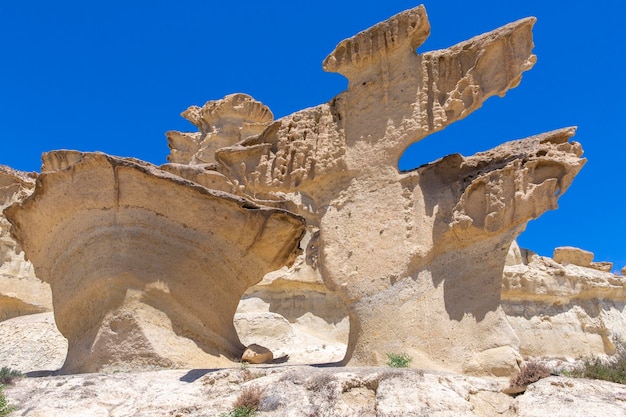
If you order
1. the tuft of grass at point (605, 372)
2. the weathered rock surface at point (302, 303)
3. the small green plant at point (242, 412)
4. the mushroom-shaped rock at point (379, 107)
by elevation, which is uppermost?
the mushroom-shaped rock at point (379, 107)

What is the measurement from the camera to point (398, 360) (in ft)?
25.8

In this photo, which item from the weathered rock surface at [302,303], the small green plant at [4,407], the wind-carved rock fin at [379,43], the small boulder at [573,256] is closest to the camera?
the small green plant at [4,407]

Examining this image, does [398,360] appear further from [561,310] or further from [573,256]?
[573,256]

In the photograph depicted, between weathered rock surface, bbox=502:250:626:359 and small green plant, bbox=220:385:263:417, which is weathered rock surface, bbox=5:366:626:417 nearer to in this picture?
small green plant, bbox=220:385:263:417

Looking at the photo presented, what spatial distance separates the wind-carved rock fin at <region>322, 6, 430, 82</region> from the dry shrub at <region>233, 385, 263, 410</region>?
6137 mm

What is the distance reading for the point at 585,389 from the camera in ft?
18.5

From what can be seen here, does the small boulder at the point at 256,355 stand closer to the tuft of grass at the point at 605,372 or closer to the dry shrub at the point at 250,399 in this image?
the dry shrub at the point at 250,399

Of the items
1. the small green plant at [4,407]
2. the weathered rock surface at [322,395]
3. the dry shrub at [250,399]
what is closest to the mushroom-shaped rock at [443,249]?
the weathered rock surface at [322,395]

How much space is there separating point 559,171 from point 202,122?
20.0 meters

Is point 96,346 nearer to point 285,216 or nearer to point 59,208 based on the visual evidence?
point 59,208

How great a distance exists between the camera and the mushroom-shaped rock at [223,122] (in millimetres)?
25406

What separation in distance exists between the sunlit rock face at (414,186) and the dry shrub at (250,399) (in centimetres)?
294

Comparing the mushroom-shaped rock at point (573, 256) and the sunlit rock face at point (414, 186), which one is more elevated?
the mushroom-shaped rock at point (573, 256)

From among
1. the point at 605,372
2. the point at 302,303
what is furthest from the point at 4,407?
the point at 302,303
